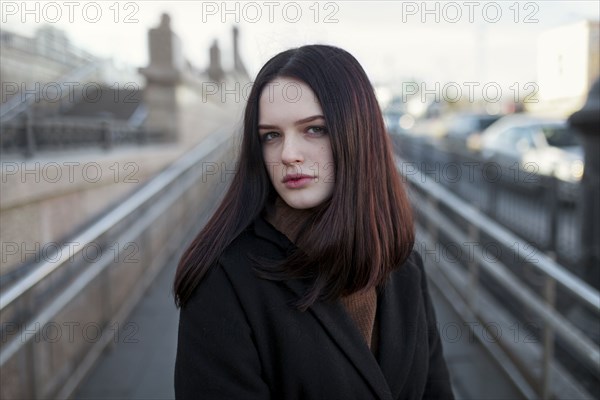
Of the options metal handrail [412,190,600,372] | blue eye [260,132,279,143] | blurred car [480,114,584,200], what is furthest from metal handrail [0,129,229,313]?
blurred car [480,114,584,200]

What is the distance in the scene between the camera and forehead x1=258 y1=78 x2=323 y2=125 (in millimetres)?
1416

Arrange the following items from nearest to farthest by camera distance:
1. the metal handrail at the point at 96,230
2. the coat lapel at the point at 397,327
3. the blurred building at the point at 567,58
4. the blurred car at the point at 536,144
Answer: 1. the coat lapel at the point at 397,327
2. the metal handrail at the point at 96,230
3. the blurred building at the point at 567,58
4. the blurred car at the point at 536,144

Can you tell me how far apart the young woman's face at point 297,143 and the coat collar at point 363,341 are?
0.11 metres

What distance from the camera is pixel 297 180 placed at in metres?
1.44

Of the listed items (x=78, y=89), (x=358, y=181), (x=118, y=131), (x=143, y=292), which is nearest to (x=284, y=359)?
(x=358, y=181)

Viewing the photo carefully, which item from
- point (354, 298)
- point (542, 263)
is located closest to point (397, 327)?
point (354, 298)

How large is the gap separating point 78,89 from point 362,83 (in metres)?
11.5

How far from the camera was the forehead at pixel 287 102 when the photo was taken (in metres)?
1.42

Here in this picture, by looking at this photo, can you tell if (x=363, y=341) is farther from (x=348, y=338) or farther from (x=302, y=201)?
(x=302, y=201)

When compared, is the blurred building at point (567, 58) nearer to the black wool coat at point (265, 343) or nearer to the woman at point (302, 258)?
the woman at point (302, 258)

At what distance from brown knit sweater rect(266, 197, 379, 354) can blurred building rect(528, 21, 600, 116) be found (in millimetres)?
2120

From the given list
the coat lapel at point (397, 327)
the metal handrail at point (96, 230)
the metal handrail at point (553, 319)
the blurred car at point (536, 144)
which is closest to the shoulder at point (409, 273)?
the coat lapel at point (397, 327)

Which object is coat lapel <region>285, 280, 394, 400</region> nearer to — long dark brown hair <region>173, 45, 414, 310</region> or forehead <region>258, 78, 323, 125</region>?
long dark brown hair <region>173, 45, 414, 310</region>

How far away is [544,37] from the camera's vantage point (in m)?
3.15
